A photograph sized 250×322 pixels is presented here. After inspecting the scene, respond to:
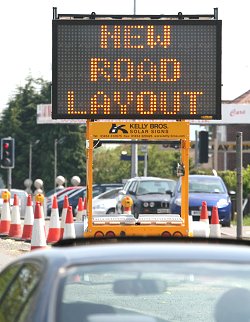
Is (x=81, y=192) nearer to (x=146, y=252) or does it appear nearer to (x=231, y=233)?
(x=231, y=233)

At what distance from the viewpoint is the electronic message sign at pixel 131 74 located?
1648cm

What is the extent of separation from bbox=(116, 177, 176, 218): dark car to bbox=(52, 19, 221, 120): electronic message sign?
53.1 ft

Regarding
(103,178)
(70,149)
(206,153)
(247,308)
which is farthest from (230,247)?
(103,178)

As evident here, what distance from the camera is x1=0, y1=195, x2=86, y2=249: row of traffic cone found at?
67.6 feet

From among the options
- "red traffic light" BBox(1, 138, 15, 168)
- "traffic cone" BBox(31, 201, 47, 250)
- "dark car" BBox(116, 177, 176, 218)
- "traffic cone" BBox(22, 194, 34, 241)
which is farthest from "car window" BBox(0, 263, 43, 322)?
"red traffic light" BBox(1, 138, 15, 168)

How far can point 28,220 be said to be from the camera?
24.9 metres

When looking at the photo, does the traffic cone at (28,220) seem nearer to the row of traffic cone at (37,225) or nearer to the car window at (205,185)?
the row of traffic cone at (37,225)

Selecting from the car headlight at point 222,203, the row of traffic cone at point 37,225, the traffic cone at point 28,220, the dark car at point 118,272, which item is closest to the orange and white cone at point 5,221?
the row of traffic cone at point 37,225

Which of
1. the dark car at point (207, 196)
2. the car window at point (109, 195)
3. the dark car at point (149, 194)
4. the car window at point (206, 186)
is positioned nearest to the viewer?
the dark car at point (207, 196)

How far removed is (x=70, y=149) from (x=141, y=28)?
267ft

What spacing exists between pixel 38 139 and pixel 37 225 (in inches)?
3100

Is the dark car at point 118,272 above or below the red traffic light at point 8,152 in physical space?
below

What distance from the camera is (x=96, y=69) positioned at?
1650 cm

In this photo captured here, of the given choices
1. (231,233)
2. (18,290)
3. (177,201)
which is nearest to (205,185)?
(177,201)
